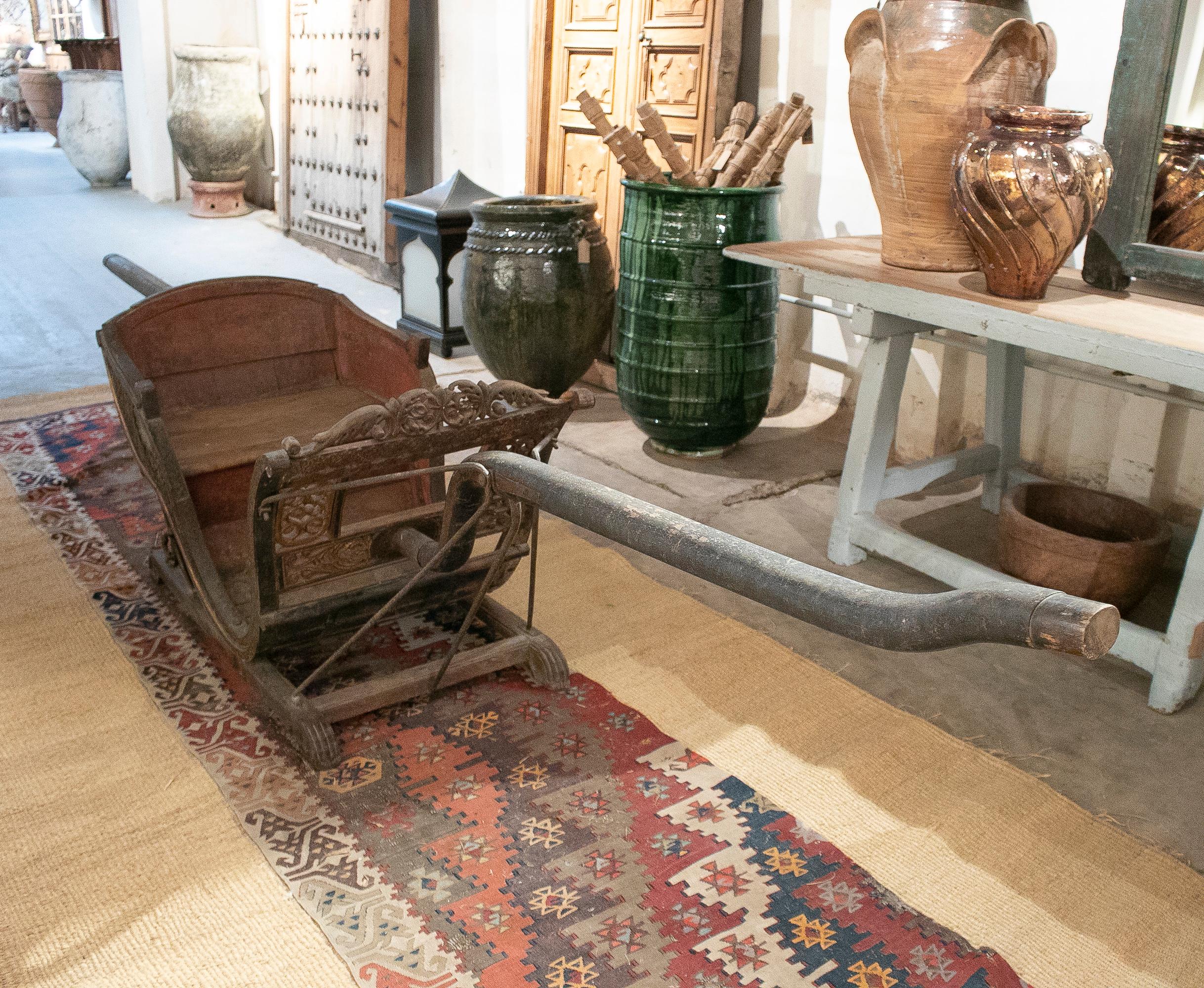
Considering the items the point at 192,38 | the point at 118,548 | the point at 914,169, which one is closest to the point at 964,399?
the point at 914,169

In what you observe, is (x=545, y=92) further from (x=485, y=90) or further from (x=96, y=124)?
(x=96, y=124)

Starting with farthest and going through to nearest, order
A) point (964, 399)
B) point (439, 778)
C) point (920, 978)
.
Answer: point (964, 399), point (439, 778), point (920, 978)

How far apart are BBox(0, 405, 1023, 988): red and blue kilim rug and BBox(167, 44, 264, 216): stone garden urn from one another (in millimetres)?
6589

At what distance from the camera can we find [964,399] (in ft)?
11.9

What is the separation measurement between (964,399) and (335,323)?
81.8 inches

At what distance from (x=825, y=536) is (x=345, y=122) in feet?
15.9

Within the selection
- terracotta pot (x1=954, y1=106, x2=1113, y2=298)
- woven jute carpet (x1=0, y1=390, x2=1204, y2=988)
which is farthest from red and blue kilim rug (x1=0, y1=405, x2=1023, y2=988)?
terracotta pot (x1=954, y1=106, x2=1113, y2=298)

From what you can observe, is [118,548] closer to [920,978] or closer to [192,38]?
[920,978]

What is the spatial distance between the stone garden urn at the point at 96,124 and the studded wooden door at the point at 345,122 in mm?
3161

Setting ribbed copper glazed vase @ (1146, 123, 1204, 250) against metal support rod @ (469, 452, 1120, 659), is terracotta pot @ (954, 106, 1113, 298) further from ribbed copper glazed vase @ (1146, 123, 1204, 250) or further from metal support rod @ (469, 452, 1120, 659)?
metal support rod @ (469, 452, 1120, 659)

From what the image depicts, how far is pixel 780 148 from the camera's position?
11.3 ft

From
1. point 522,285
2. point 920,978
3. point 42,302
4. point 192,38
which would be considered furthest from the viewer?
point 192,38

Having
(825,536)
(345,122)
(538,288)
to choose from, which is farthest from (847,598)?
(345,122)

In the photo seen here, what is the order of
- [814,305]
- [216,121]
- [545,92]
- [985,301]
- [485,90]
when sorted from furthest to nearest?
[216,121]
[485,90]
[545,92]
[814,305]
[985,301]
